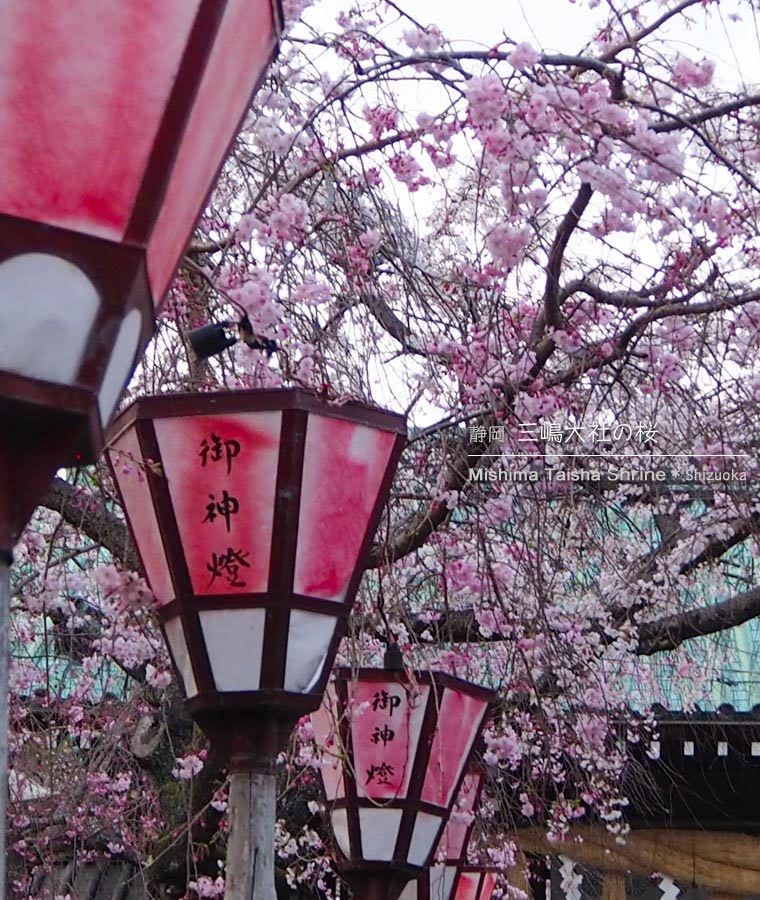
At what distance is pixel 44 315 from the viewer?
1.47m

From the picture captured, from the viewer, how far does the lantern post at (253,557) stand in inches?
108

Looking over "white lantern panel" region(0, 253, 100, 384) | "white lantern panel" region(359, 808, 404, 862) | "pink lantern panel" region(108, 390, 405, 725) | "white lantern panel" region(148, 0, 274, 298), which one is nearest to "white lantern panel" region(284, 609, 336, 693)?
"pink lantern panel" region(108, 390, 405, 725)

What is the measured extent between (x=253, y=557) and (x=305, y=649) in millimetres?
204

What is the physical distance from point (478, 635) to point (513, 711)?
0.73 meters

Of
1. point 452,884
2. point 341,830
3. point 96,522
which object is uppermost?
point 96,522

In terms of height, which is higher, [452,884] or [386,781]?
[386,781]

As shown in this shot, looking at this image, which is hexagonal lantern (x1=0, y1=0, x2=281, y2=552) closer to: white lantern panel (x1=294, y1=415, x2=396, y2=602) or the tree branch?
white lantern panel (x1=294, y1=415, x2=396, y2=602)

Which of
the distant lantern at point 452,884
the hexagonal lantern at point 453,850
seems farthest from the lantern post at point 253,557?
the hexagonal lantern at point 453,850

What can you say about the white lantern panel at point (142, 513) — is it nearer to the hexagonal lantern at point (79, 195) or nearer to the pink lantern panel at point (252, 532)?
the pink lantern panel at point (252, 532)

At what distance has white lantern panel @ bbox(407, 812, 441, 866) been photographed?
4320 mm

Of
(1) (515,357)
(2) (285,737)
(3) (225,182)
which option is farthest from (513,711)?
(2) (285,737)

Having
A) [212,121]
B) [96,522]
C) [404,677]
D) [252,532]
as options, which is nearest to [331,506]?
[252,532]

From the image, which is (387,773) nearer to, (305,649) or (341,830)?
(341,830)

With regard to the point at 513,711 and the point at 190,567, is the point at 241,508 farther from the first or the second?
the point at 513,711
